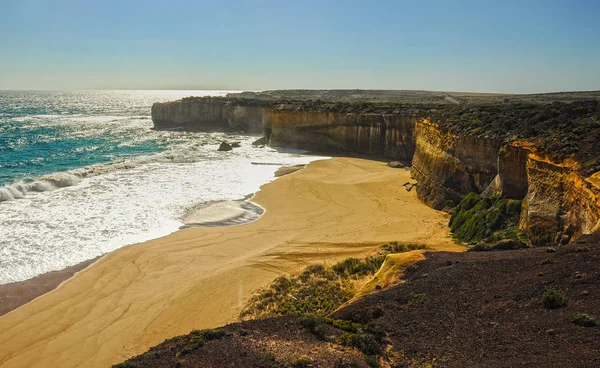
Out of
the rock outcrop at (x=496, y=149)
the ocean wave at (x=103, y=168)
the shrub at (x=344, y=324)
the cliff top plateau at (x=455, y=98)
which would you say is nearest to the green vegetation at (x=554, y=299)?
the shrub at (x=344, y=324)

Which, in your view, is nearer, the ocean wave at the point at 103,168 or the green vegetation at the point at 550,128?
the green vegetation at the point at 550,128

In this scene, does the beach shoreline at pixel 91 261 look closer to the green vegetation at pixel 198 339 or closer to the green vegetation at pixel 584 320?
the green vegetation at pixel 198 339

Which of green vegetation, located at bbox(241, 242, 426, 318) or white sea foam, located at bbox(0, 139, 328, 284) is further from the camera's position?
white sea foam, located at bbox(0, 139, 328, 284)

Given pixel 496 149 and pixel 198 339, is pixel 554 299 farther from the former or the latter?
pixel 496 149

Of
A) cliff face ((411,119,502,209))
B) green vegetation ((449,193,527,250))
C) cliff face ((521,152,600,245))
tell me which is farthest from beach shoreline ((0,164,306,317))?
cliff face ((521,152,600,245))

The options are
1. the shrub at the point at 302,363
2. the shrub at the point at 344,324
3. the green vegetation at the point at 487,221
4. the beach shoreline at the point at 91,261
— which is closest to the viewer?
the shrub at the point at 302,363

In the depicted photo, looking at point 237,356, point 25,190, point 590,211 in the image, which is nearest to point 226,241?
point 237,356

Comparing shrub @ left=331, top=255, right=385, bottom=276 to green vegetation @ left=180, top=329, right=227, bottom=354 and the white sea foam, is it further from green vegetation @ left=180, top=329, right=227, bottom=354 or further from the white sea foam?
the white sea foam
